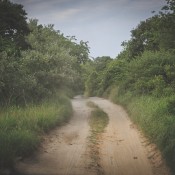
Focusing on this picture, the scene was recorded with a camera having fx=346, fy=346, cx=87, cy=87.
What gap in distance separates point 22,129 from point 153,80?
34.3 ft

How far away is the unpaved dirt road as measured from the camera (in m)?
10.1

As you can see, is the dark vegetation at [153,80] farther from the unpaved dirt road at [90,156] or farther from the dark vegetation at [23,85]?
the dark vegetation at [23,85]

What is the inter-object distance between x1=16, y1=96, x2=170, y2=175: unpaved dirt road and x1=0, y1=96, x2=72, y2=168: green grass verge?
1.22 ft

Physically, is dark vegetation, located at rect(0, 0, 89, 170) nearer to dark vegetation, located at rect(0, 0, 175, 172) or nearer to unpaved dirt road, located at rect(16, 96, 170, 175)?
dark vegetation, located at rect(0, 0, 175, 172)

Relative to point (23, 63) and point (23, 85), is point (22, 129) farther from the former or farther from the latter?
point (23, 63)

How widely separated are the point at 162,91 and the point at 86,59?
1468 inches

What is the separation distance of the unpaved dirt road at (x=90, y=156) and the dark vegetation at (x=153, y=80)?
0.56 m

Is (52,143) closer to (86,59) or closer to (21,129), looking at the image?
(21,129)

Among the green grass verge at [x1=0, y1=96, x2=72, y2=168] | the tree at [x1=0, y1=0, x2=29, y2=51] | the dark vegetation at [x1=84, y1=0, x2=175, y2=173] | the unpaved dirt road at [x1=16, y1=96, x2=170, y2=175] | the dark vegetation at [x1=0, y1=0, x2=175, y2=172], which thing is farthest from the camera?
the tree at [x1=0, y1=0, x2=29, y2=51]

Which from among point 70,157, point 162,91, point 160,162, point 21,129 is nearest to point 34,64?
point 162,91

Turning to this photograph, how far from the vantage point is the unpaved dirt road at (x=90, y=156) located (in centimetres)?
1005

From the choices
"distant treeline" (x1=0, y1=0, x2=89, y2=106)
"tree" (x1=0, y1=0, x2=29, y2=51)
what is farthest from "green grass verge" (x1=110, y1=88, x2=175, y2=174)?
"tree" (x1=0, y1=0, x2=29, y2=51)

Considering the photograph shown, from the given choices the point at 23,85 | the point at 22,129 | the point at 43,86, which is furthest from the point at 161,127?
the point at 43,86

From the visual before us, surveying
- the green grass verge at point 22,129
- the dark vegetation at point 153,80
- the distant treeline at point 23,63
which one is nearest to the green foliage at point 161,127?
the dark vegetation at point 153,80
